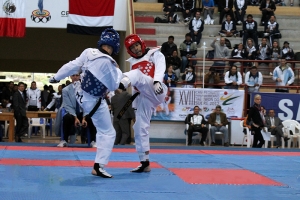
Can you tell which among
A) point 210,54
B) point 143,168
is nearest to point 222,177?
point 143,168

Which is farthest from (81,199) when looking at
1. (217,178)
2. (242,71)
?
(242,71)

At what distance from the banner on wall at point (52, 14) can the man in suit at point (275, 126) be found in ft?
20.2

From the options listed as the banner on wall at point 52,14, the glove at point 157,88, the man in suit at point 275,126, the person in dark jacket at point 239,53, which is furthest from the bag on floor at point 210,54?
the glove at point 157,88

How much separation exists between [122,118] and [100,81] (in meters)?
8.56

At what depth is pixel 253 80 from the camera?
698 inches

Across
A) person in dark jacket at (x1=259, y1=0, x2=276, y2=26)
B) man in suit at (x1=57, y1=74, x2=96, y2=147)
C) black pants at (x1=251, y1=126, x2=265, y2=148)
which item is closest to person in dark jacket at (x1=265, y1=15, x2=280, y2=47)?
person in dark jacket at (x1=259, y1=0, x2=276, y2=26)

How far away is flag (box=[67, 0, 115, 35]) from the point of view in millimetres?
19453

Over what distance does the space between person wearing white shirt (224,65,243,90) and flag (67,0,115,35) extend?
436cm

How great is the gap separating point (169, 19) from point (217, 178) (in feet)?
48.5

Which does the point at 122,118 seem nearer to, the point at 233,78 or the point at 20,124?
the point at 20,124

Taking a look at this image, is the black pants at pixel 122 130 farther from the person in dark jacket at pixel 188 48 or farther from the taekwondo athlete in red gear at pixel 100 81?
the taekwondo athlete in red gear at pixel 100 81

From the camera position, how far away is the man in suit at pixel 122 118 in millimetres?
15266

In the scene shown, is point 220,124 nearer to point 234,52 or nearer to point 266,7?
point 234,52

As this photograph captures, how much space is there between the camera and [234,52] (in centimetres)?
1919
